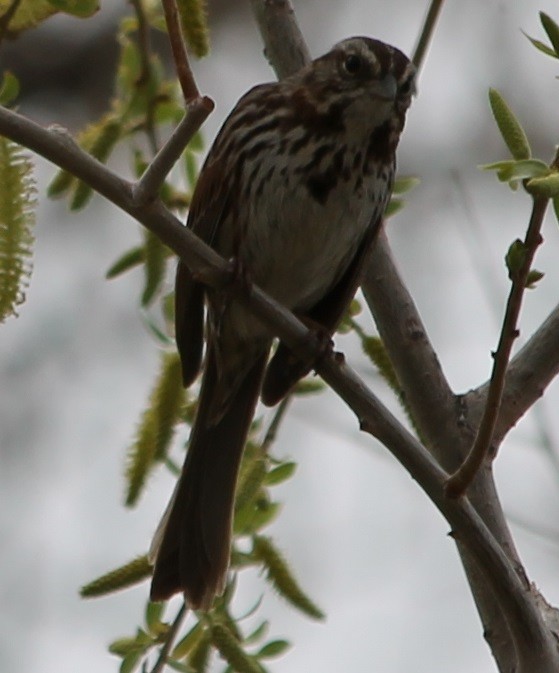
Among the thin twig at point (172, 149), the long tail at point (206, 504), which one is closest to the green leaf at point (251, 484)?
the long tail at point (206, 504)

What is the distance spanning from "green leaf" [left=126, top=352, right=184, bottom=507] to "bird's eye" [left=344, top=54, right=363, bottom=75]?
984 millimetres

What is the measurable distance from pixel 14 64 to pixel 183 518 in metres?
3.86

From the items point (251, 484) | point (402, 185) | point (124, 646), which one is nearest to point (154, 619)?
point (124, 646)

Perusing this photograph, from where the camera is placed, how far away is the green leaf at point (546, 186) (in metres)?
1.75

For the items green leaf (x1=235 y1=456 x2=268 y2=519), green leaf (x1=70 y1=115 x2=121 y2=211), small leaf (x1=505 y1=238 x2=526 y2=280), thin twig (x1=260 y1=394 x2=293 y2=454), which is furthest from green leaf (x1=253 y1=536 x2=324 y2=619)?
small leaf (x1=505 y1=238 x2=526 y2=280)

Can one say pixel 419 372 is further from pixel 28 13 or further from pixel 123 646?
pixel 28 13

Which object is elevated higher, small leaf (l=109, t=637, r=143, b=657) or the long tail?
the long tail

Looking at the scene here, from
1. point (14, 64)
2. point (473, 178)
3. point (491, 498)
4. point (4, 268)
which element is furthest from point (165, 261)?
point (473, 178)

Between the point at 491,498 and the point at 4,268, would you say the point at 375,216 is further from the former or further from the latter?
the point at 4,268

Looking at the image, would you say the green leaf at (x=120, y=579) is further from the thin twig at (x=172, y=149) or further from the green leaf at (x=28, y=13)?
the green leaf at (x=28, y=13)

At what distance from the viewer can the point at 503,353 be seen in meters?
1.99

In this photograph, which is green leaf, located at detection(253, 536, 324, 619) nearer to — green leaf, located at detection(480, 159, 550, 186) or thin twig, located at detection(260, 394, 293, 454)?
thin twig, located at detection(260, 394, 293, 454)

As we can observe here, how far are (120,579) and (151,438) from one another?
24 cm

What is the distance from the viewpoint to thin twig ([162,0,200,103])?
2078 millimetres
